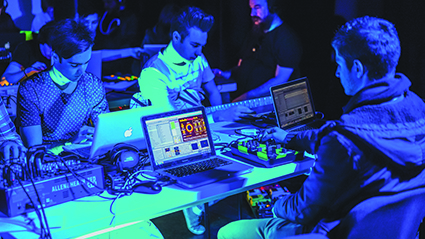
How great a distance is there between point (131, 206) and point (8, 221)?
41 centimetres

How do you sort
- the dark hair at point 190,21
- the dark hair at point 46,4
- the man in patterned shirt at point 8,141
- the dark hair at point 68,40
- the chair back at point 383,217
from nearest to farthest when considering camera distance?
the chair back at point 383,217, the man in patterned shirt at point 8,141, the dark hair at point 68,40, the dark hair at point 190,21, the dark hair at point 46,4

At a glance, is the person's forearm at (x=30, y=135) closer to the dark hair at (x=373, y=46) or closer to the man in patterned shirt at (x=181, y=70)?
the man in patterned shirt at (x=181, y=70)

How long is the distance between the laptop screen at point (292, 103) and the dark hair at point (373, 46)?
87cm

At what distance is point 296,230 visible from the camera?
1345 mm

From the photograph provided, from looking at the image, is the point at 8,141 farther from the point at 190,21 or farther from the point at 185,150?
the point at 190,21

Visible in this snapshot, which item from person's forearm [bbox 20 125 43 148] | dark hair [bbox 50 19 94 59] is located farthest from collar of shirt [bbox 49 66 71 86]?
person's forearm [bbox 20 125 43 148]

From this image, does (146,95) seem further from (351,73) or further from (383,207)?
(383,207)

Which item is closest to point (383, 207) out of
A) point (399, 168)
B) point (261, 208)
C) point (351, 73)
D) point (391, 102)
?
point (399, 168)

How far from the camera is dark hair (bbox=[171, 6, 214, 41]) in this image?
2621 millimetres

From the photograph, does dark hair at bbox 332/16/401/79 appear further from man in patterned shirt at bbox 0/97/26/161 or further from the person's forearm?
the person's forearm

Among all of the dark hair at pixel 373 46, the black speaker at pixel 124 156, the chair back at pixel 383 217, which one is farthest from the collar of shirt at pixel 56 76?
the chair back at pixel 383 217

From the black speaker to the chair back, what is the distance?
0.92 m

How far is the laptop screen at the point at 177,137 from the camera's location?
1626 millimetres

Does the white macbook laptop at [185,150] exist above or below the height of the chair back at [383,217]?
above
